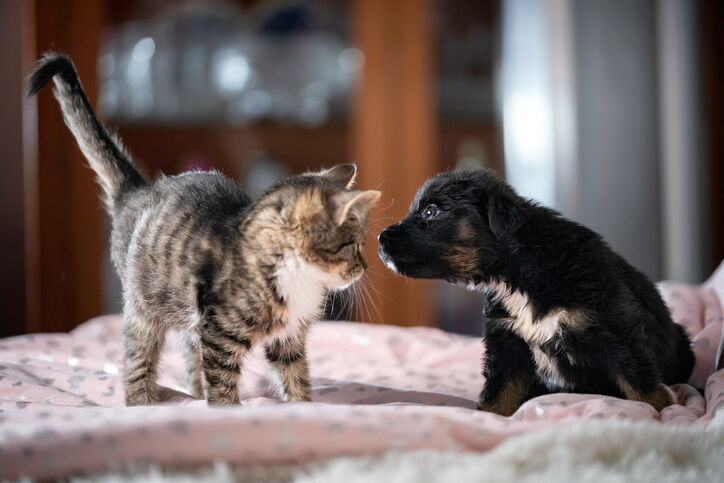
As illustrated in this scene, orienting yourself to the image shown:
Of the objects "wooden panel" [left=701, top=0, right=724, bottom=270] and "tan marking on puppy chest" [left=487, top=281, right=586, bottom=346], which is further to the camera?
"wooden panel" [left=701, top=0, right=724, bottom=270]

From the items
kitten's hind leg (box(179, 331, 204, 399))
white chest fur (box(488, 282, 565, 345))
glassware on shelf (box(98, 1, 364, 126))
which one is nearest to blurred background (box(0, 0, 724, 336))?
glassware on shelf (box(98, 1, 364, 126))

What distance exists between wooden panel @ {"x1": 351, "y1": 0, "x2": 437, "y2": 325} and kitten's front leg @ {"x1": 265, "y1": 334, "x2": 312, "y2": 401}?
1.49 metres

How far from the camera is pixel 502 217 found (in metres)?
1.22

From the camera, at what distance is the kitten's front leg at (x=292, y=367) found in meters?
1.32

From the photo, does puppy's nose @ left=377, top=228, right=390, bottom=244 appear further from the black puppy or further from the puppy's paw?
the puppy's paw

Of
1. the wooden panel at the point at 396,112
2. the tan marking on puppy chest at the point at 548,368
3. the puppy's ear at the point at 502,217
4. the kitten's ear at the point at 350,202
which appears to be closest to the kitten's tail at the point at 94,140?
the kitten's ear at the point at 350,202

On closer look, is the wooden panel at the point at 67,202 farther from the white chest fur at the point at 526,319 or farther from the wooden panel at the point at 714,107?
the wooden panel at the point at 714,107

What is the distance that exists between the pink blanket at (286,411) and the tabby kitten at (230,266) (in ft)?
0.28

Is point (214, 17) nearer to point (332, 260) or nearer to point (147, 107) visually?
point (147, 107)

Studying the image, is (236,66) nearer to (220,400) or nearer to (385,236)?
(385,236)

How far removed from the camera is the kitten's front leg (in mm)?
1315

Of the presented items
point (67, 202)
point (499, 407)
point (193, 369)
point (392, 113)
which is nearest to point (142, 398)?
point (193, 369)

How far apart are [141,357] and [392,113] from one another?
1764mm

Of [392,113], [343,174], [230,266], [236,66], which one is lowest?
[230,266]
